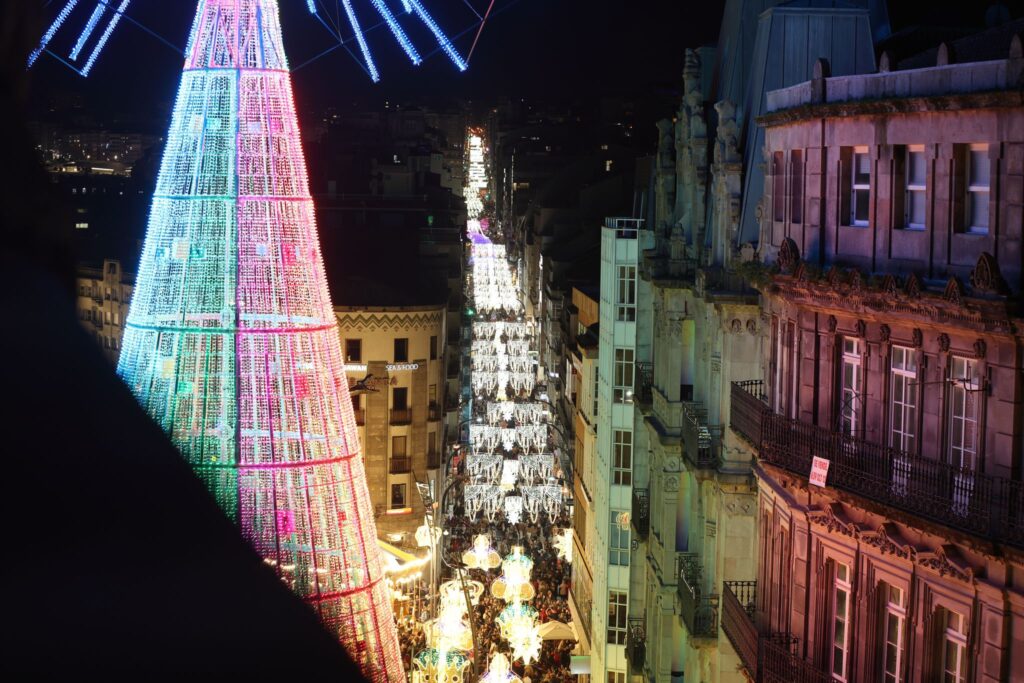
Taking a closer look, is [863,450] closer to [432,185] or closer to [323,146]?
[323,146]

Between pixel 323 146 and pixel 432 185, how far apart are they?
17.4 metres

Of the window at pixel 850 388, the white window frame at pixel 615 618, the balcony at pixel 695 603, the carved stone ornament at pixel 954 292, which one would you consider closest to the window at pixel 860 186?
the window at pixel 850 388

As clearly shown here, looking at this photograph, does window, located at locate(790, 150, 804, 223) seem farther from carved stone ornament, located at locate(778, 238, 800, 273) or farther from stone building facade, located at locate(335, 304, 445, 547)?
stone building facade, located at locate(335, 304, 445, 547)

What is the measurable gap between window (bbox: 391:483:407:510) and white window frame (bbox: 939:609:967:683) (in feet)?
158

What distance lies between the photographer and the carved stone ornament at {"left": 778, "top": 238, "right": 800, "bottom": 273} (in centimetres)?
1802

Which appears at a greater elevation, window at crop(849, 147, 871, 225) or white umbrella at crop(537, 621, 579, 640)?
window at crop(849, 147, 871, 225)

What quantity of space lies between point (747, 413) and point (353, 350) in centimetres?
4273

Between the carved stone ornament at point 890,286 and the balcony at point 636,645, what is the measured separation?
21994 millimetres

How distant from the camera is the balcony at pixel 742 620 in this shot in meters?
19.4

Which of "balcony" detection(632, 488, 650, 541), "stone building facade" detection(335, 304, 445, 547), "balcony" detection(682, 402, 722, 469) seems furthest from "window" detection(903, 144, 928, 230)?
"stone building facade" detection(335, 304, 445, 547)

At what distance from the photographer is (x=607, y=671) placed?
42094 millimetres

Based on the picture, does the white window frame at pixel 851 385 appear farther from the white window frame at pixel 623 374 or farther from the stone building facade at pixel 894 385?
the white window frame at pixel 623 374

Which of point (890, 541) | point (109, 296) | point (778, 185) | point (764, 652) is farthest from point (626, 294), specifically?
point (109, 296)

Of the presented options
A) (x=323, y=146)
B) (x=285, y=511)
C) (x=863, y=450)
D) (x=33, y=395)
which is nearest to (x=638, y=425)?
(x=285, y=511)
